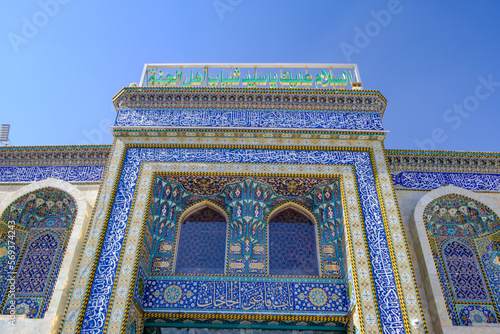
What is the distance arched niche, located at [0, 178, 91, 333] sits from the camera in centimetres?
629

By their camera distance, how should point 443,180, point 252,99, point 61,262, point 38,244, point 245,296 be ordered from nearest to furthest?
point 245,296, point 61,262, point 38,244, point 443,180, point 252,99

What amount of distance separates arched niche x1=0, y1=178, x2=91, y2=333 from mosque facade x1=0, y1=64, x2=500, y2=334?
0.07ft

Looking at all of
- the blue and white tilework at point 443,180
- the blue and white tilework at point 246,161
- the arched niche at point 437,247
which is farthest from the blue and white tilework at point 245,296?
the blue and white tilework at point 443,180

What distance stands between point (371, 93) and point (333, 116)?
3.11ft

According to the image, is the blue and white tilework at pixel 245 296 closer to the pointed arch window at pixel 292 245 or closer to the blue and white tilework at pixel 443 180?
the pointed arch window at pixel 292 245

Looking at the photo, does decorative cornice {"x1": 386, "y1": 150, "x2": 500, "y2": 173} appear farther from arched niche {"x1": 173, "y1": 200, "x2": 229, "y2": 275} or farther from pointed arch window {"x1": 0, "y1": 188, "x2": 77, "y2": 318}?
pointed arch window {"x1": 0, "y1": 188, "x2": 77, "y2": 318}

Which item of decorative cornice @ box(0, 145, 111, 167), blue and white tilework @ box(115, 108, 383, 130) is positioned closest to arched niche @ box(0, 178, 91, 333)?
decorative cornice @ box(0, 145, 111, 167)

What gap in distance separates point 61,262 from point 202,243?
2356 millimetres

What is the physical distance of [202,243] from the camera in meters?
7.69

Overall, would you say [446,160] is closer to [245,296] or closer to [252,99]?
[252,99]

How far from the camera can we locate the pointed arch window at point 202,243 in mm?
7406

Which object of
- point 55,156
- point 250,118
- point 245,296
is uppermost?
point 250,118

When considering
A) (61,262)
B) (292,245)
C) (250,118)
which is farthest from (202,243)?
(250,118)

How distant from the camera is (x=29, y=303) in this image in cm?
696
